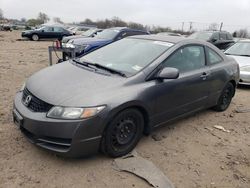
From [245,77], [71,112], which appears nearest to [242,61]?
[245,77]

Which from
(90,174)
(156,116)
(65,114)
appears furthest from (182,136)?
(65,114)

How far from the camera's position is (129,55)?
3.98m

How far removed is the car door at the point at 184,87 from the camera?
3.70 meters

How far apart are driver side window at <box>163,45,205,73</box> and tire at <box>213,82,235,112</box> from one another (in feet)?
3.54

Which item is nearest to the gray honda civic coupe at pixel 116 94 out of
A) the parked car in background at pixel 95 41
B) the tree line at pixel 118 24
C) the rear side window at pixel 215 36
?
the parked car in background at pixel 95 41

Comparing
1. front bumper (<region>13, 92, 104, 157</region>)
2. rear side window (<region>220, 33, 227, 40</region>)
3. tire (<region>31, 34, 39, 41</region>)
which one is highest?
rear side window (<region>220, 33, 227, 40</region>)

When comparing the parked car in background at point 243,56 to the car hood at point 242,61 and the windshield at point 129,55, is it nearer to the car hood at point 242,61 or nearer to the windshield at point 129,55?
the car hood at point 242,61

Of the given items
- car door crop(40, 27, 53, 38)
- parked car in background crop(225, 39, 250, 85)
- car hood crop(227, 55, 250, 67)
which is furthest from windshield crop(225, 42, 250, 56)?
car door crop(40, 27, 53, 38)

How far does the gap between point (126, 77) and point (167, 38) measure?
4.42 feet

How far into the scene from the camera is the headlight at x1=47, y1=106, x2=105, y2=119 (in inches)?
113

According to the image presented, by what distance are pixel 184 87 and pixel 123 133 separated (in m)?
1.28

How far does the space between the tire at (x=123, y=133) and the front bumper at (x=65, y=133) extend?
15 centimetres

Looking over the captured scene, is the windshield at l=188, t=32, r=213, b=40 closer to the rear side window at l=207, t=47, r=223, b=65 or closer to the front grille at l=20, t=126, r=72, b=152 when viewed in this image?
the rear side window at l=207, t=47, r=223, b=65

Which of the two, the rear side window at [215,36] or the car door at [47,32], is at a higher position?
the rear side window at [215,36]
